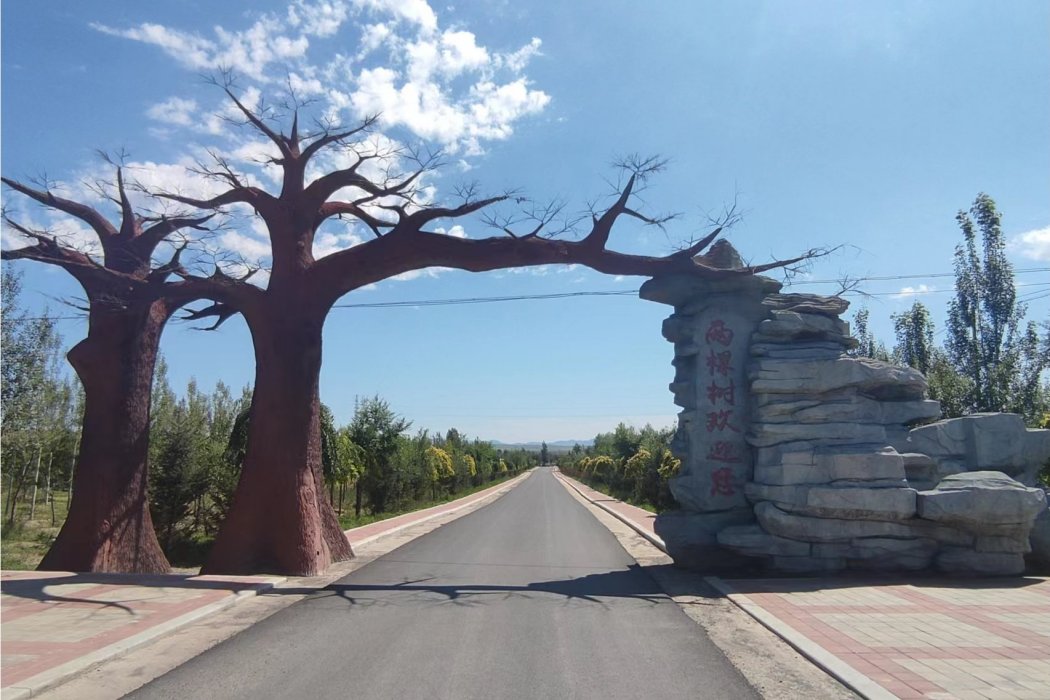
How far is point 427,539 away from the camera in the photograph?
1655 centimetres

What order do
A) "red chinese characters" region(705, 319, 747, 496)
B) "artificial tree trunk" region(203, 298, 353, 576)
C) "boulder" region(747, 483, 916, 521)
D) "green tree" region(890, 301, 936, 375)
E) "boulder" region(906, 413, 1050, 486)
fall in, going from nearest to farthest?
"boulder" region(747, 483, 916, 521), "artificial tree trunk" region(203, 298, 353, 576), "boulder" region(906, 413, 1050, 486), "red chinese characters" region(705, 319, 747, 496), "green tree" region(890, 301, 936, 375)

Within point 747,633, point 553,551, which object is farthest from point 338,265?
point 747,633

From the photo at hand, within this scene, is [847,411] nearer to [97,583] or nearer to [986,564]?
[986,564]

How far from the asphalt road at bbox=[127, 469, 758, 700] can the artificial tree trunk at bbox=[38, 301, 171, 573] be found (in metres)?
3.92

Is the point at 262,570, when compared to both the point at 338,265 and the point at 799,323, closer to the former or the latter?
the point at 338,265

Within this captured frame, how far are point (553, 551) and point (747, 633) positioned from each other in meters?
Result: 7.50

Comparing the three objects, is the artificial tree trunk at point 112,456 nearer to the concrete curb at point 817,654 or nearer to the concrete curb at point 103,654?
the concrete curb at point 103,654

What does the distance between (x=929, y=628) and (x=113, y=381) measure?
12.1 metres

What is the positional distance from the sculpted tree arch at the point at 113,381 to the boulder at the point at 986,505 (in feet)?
36.5

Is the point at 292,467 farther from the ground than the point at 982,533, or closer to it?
farther from the ground

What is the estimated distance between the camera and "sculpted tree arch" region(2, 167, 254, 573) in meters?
11.1

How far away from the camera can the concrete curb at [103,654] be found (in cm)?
509

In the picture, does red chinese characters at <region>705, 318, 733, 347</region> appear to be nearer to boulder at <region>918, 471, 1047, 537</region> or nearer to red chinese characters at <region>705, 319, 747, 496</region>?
red chinese characters at <region>705, 319, 747, 496</region>

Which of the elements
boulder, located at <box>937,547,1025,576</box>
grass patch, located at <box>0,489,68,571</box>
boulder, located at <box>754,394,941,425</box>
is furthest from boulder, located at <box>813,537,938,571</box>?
grass patch, located at <box>0,489,68,571</box>
